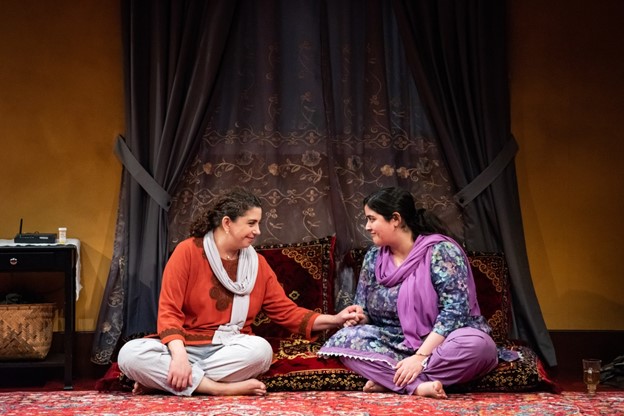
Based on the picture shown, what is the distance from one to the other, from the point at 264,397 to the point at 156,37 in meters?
2.13

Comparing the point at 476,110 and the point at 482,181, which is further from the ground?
the point at 476,110

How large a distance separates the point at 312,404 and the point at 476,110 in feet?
6.86

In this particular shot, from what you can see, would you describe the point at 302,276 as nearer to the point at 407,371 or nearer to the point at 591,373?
the point at 407,371

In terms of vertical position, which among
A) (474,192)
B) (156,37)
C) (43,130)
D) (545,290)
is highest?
(156,37)

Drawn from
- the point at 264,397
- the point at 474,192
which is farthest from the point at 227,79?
the point at 264,397

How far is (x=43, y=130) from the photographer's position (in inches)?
217

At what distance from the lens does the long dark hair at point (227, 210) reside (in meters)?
4.64

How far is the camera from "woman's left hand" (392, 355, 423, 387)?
14.5 ft

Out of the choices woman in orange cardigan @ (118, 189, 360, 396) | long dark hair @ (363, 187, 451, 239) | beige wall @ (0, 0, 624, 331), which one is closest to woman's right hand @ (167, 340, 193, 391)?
woman in orange cardigan @ (118, 189, 360, 396)

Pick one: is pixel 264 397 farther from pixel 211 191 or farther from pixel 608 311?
pixel 608 311

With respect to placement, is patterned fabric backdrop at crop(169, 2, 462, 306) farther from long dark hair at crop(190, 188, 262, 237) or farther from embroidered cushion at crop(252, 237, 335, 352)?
long dark hair at crop(190, 188, 262, 237)

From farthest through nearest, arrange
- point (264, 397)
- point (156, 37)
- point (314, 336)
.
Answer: point (156, 37), point (314, 336), point (264, 397)

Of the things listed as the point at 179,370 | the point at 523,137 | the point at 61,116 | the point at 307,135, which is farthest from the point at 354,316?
the point at 61,116

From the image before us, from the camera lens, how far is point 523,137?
563cm
